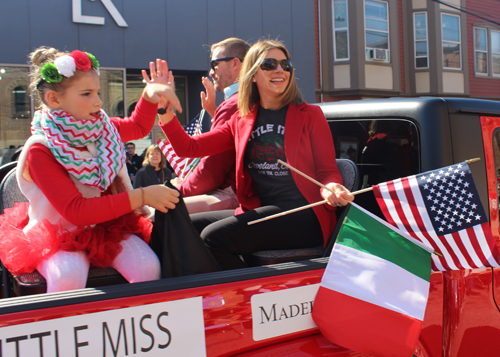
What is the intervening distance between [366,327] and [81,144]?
138cm

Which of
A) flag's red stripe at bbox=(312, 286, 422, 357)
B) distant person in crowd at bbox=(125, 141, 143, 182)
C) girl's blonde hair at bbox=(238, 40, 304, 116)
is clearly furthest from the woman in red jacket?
distant person in crowd at bbox=(125, 141, 143, 182)

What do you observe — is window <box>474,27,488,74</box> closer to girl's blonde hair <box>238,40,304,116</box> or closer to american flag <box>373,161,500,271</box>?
girl's blonde hair <box>238,40,304,116</box>

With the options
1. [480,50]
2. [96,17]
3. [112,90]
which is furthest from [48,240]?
[480,50]

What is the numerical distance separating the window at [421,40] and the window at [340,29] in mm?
3670

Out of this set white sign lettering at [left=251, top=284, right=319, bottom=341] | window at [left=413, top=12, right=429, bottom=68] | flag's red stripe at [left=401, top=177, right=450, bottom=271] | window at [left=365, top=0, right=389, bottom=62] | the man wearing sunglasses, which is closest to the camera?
white sign lettering at [left=251, top=284, right=319, bottom=341]

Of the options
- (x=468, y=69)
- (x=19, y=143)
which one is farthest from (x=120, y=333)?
(x=468, y=69)

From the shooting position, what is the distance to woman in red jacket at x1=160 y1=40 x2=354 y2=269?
86.8 inches

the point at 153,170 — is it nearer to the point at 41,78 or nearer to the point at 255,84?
the point at 255,84

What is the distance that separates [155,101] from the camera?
222 cm

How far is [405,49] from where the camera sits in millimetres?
18562

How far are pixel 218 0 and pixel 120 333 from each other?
37.6 feet

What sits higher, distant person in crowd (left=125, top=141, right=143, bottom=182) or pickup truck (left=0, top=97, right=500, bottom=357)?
distant person in crowd (left=125, top=141, right=143, bottom=182)

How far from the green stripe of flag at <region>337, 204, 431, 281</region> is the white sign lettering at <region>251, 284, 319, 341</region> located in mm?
241

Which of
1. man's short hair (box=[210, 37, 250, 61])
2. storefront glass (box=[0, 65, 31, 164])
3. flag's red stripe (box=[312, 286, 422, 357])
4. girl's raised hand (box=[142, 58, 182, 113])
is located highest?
storefront glass (box=[0, 65, 31, 164])
